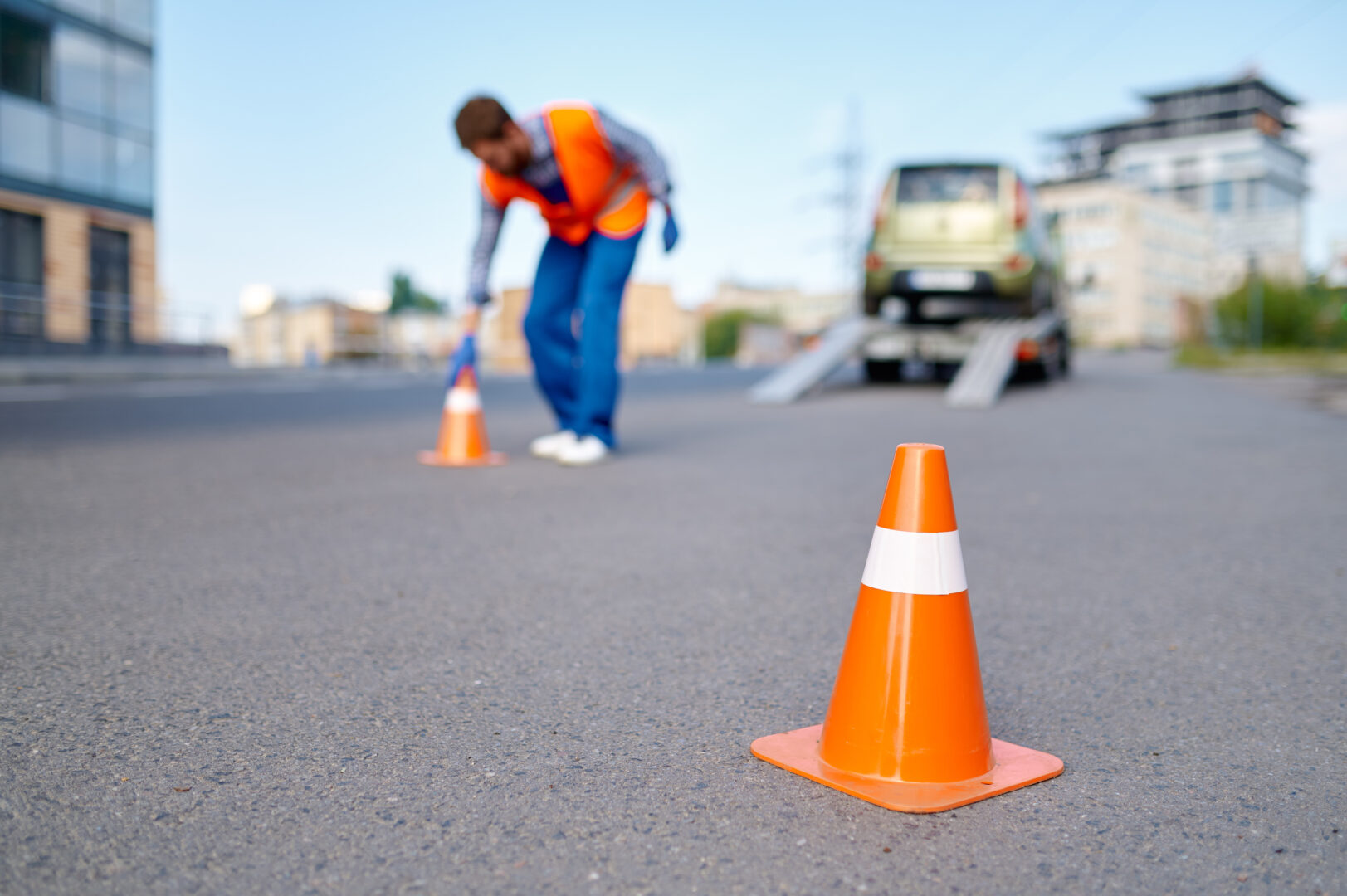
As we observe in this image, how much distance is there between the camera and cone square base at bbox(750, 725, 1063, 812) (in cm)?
181

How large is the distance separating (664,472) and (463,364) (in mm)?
1342

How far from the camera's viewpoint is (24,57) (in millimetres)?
22203

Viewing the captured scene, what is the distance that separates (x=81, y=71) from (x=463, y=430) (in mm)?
21908

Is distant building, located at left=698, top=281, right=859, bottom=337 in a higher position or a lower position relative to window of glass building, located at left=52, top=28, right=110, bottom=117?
higher

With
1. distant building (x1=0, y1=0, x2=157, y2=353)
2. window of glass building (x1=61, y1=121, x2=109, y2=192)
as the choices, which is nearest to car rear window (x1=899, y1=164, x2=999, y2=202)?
distant building (x1=0, y1=0, x2=157, y2=353)

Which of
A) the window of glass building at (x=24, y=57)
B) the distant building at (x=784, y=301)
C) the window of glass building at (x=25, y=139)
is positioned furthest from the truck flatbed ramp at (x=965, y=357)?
the distant building at (x=784, y=301)

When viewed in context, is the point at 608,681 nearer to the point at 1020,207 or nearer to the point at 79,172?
the point at 1020,207

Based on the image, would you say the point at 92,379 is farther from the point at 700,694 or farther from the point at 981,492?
the point at 700,694

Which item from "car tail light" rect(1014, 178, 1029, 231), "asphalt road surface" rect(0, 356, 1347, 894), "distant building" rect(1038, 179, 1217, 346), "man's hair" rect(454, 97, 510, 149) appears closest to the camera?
"asphalt road surface" rect(0, 356, 1347, 894)

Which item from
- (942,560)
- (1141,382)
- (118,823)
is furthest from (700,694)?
(1141,382)

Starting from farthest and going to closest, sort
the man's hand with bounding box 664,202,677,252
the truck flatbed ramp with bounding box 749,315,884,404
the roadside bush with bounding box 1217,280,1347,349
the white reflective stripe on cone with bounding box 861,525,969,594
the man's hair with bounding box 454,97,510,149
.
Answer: the roadside bush with bounding box 1217,280,1347,349
the truck flatbed ramp with bounding box 749,315,884,404
the man's hand with bounding box 664,202,677,252
the man's hair with bounding box 454,97,510,149
the white reflective stripe on cone with bounding box 861,525,969,594

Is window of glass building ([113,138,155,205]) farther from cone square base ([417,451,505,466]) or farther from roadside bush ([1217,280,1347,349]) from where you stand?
roadside bush ([1217,280,1347,349])

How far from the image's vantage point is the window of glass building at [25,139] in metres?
21.6

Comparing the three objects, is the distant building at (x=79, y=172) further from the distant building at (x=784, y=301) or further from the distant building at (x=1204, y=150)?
the distant building at (x=784, y=301)
